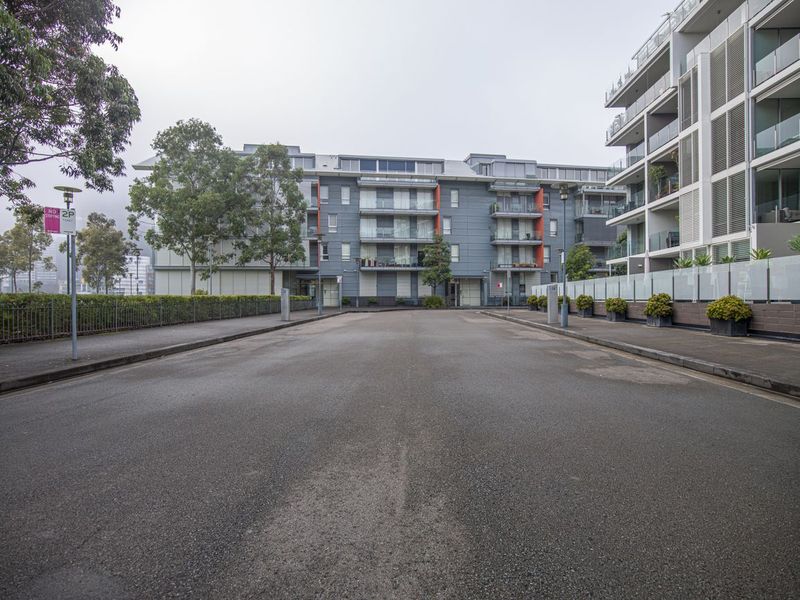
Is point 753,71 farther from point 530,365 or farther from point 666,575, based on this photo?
point 666,575

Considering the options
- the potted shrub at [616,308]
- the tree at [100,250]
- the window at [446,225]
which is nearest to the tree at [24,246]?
the tree at [100,250]

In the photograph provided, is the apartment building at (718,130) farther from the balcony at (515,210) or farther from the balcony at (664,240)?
the balcony at (515,210)

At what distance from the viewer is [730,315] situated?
43.3 feet

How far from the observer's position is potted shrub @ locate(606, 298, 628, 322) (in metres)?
20.5

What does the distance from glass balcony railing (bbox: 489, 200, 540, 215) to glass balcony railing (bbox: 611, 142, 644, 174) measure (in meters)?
16.5

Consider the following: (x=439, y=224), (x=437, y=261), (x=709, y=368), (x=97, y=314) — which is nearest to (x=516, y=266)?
(x=437, y=261)

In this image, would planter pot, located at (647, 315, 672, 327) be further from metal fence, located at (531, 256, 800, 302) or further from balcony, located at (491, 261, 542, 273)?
balcony, located at (491, 261, 542, 273)

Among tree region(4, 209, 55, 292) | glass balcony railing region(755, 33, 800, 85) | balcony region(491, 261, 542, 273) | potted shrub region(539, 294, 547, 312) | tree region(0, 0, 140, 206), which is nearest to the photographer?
tree region(0, 0, 140, 206)

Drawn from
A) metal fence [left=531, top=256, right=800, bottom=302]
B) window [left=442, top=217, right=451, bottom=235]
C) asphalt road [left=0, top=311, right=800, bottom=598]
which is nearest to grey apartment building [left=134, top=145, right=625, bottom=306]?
window [left=442, top=217, right=451, bottom=235]

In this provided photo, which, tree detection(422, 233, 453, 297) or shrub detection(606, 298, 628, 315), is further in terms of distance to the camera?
tree detection(422, 233, 453, 297)

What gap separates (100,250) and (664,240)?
54.2 meters

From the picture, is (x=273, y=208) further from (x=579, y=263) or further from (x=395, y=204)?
(x=579, y=263)

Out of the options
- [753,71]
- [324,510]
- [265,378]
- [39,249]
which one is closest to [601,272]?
[753,71]

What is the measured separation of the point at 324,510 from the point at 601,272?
54582 millimetres
